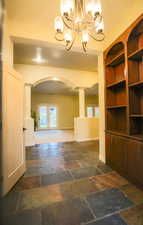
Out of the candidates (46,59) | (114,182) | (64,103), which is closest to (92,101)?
(64,103)

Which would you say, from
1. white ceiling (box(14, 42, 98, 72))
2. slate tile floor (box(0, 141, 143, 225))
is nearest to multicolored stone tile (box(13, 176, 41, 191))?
slate tile floor (box(0, 141, 143, 225))

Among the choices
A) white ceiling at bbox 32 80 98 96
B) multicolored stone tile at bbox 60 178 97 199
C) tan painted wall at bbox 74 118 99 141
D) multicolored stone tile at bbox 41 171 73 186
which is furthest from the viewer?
white ceiling at bbox 32 80 98 96

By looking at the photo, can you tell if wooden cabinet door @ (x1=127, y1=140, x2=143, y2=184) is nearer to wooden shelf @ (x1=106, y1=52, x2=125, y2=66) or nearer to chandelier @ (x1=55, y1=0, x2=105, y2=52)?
wooden shelf @ (x1=106, y1=52, x2=125, y2=66)

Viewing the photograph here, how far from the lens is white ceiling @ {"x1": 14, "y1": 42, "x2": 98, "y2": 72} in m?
3.36

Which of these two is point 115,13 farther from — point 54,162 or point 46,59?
point 54,162

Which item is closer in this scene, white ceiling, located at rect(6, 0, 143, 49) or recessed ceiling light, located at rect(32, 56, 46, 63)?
white ceiling, located at rect(6, 0, 143, 49)

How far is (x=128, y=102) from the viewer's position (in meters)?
2.07

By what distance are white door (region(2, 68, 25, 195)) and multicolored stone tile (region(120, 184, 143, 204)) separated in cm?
179

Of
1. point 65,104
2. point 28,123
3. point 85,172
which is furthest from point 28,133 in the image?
point 65,104

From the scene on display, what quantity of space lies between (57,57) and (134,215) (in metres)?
4.06

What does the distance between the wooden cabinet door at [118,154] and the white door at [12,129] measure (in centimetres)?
187

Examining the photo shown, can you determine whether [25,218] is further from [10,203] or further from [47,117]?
[47,117]

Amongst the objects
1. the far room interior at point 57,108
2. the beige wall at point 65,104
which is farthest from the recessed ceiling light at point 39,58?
the beige wall at point 65,104

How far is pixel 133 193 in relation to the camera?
176 cm
